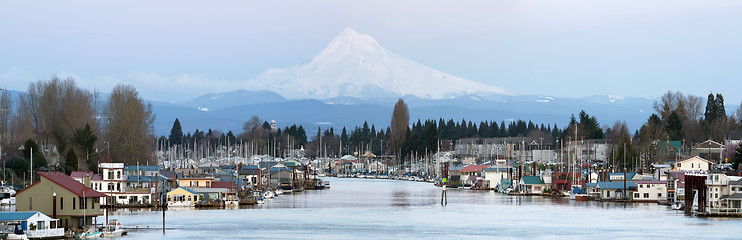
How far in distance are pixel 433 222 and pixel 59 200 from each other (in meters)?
18.6

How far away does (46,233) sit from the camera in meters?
37.6

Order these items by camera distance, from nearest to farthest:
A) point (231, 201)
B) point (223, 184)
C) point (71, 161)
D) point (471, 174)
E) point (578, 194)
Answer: point (231, 201) < point (71, 161) < point (223, 184) < point (578, 194) < point (471, 174)

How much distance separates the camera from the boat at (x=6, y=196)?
184ft

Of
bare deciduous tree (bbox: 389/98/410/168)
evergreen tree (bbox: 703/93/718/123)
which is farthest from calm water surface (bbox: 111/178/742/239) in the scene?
bare deciduous tree (bbox: 389/98/410/168)

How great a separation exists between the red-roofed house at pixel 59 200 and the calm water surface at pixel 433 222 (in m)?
2.12

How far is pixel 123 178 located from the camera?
61031 millimetres

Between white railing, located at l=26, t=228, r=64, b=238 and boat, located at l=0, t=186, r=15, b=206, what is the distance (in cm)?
1881

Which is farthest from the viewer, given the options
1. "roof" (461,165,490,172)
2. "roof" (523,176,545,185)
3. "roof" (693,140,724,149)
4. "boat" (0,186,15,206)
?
"roof" (461,165,490,172)

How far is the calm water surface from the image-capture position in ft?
144

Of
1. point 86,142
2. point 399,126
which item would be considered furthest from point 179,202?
point 399,126

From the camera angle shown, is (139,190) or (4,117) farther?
(4,117)

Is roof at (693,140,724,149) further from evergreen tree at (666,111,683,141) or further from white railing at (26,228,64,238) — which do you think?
white railing at (26,228,64,238)

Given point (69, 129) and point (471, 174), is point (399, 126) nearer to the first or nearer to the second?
point (471, 174)

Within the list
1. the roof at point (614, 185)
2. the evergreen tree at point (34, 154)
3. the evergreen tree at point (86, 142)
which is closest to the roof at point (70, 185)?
the evergreen tree at point (34, 154)
